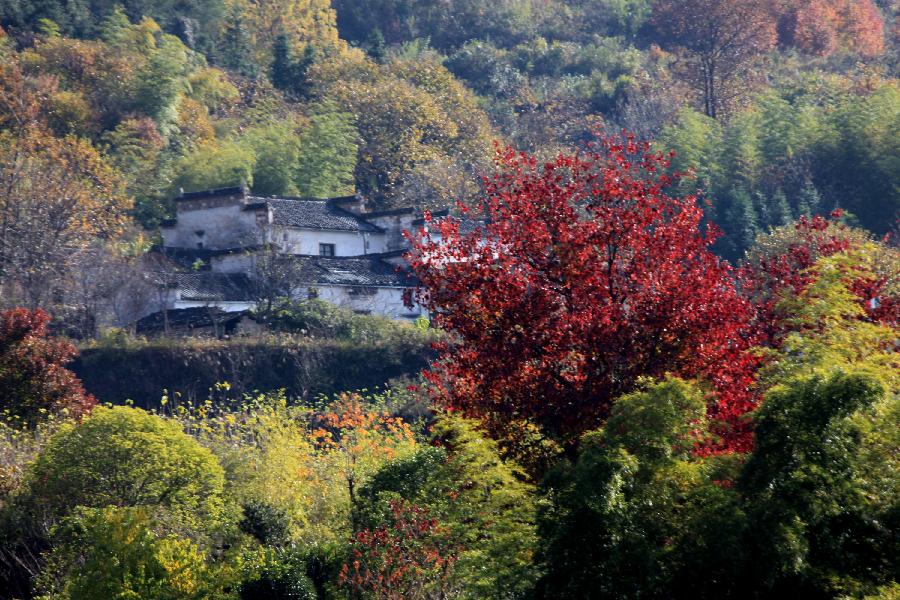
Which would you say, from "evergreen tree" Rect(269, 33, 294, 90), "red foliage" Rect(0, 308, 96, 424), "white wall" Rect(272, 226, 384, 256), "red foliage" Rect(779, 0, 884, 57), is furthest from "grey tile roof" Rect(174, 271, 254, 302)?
"red foliage" Rect(779, 0, 884, 57)

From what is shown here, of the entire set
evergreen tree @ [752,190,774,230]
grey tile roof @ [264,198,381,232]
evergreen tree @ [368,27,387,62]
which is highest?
evergreen tree @ [368,27,387,62]

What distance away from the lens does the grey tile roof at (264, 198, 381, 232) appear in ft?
155

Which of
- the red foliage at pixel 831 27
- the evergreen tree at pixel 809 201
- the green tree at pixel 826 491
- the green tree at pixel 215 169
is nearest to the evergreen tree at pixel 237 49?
the green tree at pixel 215 169

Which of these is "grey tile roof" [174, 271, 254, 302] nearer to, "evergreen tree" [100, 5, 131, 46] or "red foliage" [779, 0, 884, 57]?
"evergreen tree" [100, 5, 131, 46]

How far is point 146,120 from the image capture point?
5884 centimetres

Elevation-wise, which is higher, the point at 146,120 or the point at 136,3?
the point at 136,3

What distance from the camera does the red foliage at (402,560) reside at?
48.0 ft

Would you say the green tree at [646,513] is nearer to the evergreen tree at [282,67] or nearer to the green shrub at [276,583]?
the green shrub at [276,583]

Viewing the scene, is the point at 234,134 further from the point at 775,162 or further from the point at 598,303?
the point at 598,303

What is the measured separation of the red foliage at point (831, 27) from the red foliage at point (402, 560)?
61.8 metres

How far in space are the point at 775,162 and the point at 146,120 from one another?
2533 centimetres

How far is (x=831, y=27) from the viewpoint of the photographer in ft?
242

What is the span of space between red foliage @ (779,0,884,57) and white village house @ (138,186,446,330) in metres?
31.8

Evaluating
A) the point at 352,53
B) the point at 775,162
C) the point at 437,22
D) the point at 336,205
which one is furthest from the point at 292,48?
the point at 775,162
